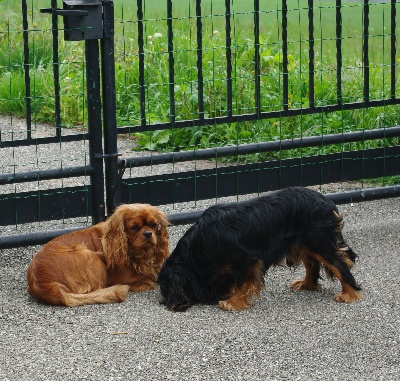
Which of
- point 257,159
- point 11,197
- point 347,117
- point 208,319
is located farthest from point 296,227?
point 347,117

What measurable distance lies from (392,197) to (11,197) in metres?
2.93

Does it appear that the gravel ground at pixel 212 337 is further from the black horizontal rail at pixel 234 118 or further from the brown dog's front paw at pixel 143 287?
the black horizontal rail at pixel 234 118

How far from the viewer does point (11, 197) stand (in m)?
6.75

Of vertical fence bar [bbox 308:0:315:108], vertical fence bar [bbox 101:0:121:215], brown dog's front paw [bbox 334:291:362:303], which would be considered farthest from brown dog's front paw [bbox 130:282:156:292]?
vertical fence bar [bbox 308:0:315:108]

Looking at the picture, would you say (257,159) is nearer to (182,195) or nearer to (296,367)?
(182,195)

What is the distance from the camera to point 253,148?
735 cm

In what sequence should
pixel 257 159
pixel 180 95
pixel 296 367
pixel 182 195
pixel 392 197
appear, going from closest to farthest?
pixel 296 367, pixel 182 195, pixel 392 197, pixel 257 159, pixel 180 95

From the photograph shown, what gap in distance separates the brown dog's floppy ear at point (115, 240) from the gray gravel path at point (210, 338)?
254 millimetres

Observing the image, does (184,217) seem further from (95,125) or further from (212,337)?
(212,337)

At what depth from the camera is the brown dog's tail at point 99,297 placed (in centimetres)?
609

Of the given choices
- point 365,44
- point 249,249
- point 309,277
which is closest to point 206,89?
point 365,44

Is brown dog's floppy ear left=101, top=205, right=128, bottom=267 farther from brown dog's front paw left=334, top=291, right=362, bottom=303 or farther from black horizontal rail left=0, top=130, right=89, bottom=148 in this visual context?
brown dog's front paw left=334, top=291, right=362, bottom=303

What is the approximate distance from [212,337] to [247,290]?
0.56m

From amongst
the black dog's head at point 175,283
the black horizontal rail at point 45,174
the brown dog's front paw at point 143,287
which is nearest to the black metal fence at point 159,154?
the black horizontal rail at point 45,174
